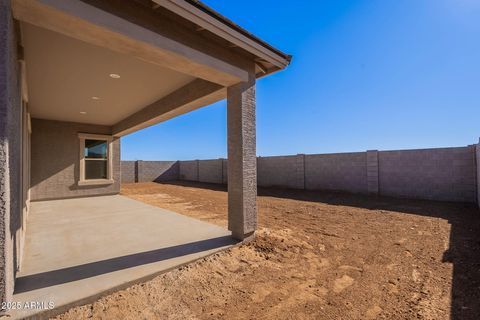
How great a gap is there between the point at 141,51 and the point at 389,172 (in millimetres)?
9132

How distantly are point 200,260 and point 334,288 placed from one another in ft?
5.58

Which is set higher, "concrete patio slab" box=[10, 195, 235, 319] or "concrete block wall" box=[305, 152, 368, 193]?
"concrete block wall" box=[305, 152, 368, 193]

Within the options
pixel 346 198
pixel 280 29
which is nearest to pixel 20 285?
pixel 280 29

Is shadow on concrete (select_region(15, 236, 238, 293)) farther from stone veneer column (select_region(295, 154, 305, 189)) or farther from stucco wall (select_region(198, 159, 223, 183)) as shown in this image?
stucco wall (select_region(198, 159, 223, 183))

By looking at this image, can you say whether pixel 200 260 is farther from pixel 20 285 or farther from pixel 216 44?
pixel 216 44

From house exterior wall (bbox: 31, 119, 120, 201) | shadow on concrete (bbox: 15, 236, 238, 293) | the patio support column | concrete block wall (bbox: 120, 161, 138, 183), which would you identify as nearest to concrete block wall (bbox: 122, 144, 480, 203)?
the patio support column

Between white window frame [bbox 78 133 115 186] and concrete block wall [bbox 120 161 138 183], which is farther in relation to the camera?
concrete block wall [bbox 120 161 138 183]

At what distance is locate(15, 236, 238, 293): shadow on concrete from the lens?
2.49 meters

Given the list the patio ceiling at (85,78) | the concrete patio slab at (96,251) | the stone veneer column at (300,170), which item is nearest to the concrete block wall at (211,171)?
the stone veneer column at (300,170)

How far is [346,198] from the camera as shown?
28.8 ft

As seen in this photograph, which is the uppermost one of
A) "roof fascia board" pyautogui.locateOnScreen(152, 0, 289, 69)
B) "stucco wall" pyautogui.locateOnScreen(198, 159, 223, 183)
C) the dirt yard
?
"roof fascia board" pyautogui.locateOnScreen(152, 0, 289, 69)

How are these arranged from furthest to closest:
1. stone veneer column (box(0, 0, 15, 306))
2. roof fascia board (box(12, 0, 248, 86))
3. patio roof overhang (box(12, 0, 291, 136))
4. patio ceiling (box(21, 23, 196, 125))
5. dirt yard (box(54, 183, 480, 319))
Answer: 1. patio ceiling (box(21, 23, 196, 125))
2. patio roof overhang (box(12, 0, 291, 136))
3. dirt yard (box(54, 183, 480, 319))
4. roof fascia board (box(12, 0, 248, 86))
5. stone veneer column (box(0, 0, 15, 306))

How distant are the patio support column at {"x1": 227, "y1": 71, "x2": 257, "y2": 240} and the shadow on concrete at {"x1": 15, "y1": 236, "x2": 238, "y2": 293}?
38 cm

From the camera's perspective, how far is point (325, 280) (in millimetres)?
2863
